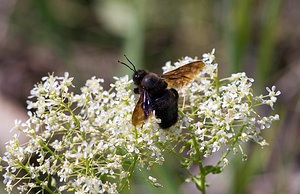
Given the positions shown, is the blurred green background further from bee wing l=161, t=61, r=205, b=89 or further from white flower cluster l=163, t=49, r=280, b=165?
white flower cluster l=163, t=49, r=280, b=165

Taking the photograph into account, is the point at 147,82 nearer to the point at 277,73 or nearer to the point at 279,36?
the point at 277,73

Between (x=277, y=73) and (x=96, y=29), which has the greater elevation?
(x=96, y=29)

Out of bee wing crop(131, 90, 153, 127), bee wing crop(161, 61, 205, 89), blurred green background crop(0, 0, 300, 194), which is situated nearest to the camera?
bee wing crop(131, 90, 153, 127)

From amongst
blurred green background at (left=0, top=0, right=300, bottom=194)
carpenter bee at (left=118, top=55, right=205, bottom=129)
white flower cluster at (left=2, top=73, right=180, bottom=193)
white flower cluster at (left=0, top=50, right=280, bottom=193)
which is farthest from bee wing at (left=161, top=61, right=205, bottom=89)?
blurred green background at (left=0, top=0, right=300, bottom=194)

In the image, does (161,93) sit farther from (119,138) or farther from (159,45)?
(159,45)

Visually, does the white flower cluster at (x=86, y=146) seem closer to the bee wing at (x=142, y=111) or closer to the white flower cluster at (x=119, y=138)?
the white flower cluster at (x=119, y=138)

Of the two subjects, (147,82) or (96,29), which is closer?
(147,82)

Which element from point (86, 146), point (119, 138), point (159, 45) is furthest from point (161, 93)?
point (159, 45)

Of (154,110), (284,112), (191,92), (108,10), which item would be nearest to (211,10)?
(108,10)
